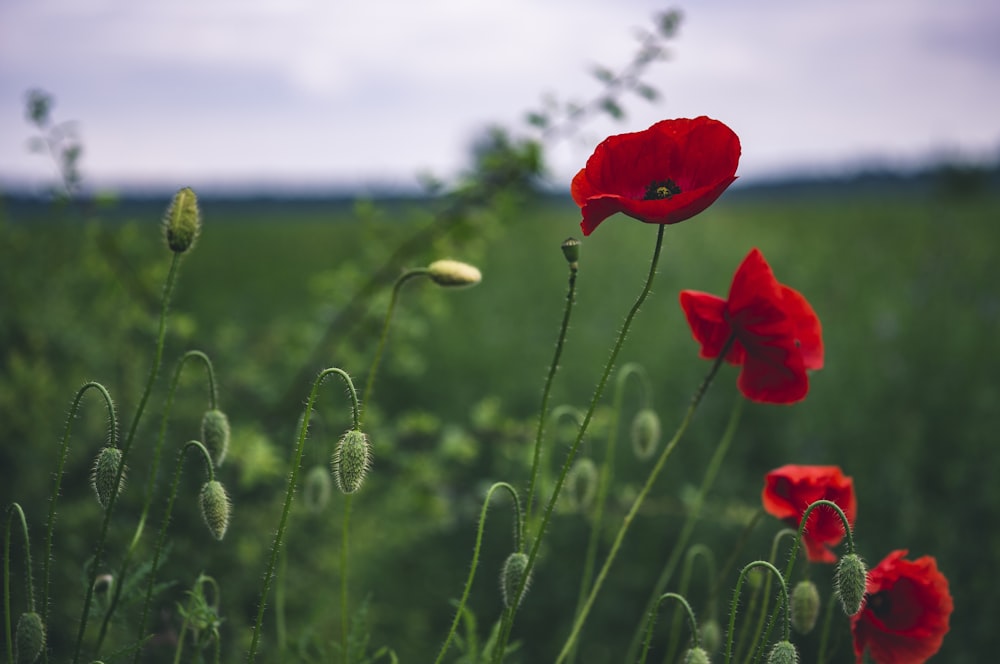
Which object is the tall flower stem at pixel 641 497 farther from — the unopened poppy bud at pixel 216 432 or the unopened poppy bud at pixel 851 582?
the unopened poppy bud at pixel 216 432

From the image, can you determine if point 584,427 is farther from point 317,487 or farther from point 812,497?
point 317,487

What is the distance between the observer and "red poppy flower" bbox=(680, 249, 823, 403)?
1108 mm

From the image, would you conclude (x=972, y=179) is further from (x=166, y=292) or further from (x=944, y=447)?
(x=166, y=292)

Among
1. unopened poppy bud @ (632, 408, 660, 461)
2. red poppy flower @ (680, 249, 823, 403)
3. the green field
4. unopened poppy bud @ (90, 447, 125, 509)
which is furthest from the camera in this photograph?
the green field

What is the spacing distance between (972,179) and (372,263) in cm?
3033

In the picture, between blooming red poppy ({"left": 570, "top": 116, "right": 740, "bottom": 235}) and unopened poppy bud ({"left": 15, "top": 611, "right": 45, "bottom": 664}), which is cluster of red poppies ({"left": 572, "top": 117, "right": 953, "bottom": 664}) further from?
unopened poppy bud ({"left": 15, "top": 611, "right": 45, "bottom": 664})

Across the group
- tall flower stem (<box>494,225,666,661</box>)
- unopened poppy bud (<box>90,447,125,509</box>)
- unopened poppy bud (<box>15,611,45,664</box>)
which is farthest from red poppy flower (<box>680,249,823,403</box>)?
unopened poppy bud (<box>15,611,45,664</box>)

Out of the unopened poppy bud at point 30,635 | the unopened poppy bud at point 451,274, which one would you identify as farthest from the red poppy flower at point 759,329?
the unopened poppy bud at point 30,635

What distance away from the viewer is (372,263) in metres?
2.85

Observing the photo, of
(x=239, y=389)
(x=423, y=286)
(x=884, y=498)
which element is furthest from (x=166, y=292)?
(x=884, y=498)

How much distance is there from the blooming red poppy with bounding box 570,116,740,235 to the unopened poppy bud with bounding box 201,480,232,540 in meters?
0.57

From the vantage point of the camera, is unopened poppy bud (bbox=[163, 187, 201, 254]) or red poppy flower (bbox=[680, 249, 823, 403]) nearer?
unopened poppy bud (bbox=[163, 187, 201, 254])

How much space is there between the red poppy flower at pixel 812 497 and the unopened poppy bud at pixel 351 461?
563 mm

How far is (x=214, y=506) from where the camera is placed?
103cm
